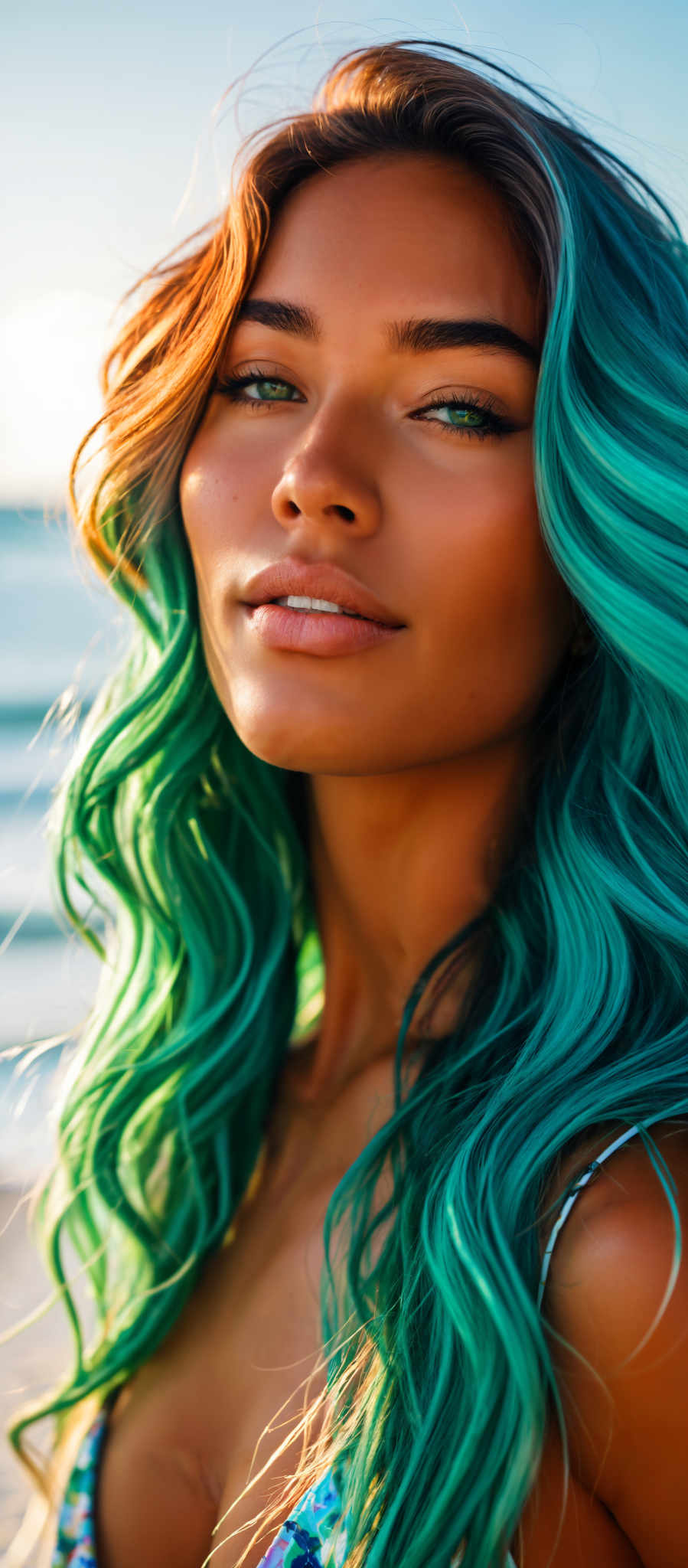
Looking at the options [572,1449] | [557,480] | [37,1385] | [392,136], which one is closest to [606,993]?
[572,1449]

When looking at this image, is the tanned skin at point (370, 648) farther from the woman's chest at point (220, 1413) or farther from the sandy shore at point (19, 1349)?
the sandy shore at point (19, 1349)

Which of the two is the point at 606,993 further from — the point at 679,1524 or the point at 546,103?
the point at 546,103

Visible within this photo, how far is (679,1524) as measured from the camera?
113 cm

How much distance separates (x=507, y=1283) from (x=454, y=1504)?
205 mm

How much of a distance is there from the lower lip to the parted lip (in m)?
0.01

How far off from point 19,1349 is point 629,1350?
3213mm

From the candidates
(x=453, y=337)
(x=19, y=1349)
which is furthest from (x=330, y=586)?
(x=19, y=1349)

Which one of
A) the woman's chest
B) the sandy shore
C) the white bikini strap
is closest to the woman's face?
the white bikini strap

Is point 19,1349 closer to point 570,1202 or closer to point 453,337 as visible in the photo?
point 570,1202

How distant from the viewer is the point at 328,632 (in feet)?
A: 4.76

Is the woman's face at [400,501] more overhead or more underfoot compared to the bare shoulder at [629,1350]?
more overhead

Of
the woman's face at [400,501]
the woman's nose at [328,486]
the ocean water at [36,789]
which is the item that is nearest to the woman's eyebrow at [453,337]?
the woman's face at [400,501]

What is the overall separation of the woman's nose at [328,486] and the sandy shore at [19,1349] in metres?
2.19

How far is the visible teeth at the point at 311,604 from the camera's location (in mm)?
1456
